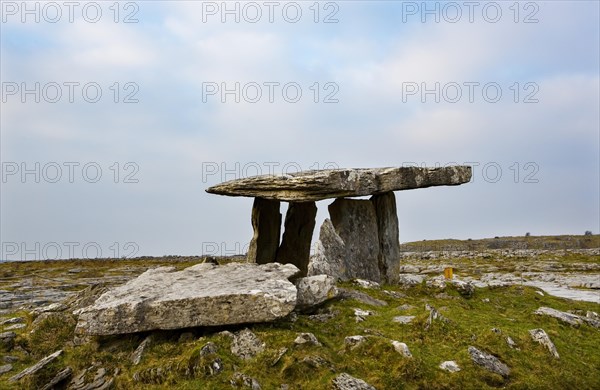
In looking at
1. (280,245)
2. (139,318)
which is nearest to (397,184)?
(280,245)

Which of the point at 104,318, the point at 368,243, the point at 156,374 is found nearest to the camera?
the point at 156,374

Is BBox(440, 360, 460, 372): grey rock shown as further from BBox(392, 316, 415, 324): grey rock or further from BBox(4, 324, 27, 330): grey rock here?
BBox(4, 324, 27, 330): grey rock

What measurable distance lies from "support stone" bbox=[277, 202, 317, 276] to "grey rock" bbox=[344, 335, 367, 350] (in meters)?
10.3

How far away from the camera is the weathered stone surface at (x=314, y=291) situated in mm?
14586

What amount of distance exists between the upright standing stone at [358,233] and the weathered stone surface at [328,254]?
0.60 metres

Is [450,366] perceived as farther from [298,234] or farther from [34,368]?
[298,234]

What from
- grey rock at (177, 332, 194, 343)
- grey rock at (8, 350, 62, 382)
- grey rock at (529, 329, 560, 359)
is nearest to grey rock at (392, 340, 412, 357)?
grey rock at (529, 329, 560, 359)

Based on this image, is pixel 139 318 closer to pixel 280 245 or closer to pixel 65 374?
pixel 65 374

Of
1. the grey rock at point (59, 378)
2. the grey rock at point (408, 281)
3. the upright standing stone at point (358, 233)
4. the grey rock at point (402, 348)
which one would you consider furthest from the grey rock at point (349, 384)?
the grey rock at point (408, 281)

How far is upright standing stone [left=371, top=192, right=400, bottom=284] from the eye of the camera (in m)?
22.4

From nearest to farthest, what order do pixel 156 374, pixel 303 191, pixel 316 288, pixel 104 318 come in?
pixel 156 374, pixel 104 318, pixel 316 288, pixel 303 191

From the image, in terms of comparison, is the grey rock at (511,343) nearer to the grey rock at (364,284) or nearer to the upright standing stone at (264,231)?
the grey rock at (364,284)

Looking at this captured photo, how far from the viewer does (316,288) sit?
1498cm

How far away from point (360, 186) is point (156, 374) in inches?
417
